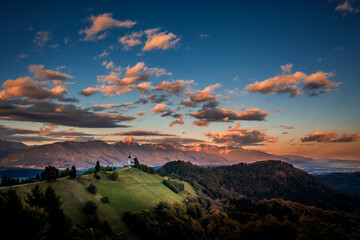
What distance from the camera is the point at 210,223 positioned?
126 metres

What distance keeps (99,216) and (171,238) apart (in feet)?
115

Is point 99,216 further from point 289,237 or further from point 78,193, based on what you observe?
point 289,237

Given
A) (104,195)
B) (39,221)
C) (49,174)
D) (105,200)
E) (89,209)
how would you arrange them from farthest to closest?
(104,195), (105,200), (49,174), (89,209), (39,221)

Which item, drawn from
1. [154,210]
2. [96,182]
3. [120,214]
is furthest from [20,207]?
[154,210]

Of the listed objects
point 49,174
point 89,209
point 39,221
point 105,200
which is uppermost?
point 49,174

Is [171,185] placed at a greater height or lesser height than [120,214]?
lesser

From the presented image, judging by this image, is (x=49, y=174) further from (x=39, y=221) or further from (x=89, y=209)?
(x=39, y=221)

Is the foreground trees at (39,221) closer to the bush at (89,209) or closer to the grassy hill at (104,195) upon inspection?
the bush at (89,209)

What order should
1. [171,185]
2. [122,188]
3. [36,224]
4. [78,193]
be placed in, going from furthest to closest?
[171,185]
[122,188]
[78,193]
[36,224]

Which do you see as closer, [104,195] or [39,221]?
[39,221]

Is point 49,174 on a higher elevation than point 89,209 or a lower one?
higher

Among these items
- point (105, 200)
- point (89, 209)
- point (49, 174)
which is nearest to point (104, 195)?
point (105, 200)

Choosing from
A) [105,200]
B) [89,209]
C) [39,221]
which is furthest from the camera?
[105,200]

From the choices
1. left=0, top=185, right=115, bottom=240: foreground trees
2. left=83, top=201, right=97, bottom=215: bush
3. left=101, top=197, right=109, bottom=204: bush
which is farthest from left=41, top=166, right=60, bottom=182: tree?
left=101, top=197, right=109, bottom=204: bush
